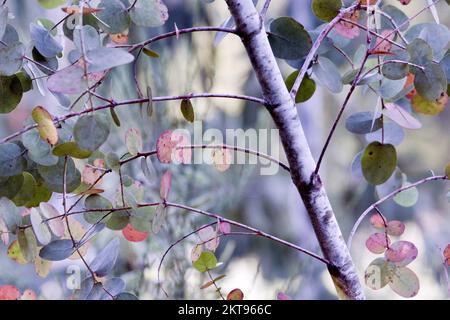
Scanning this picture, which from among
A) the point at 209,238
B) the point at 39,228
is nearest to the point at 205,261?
the point at 209,238

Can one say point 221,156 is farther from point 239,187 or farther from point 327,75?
point 239,187

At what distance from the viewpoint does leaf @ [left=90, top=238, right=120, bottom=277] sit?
0.44m

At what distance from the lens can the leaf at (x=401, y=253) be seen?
1.43 ft

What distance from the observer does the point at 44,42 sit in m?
0.42

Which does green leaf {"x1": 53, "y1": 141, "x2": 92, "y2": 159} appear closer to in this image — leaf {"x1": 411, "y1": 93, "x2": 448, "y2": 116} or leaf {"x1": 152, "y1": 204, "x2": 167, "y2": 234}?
leaf {"x1": 152, "y1": 204, "x2": 167, "y2": 234}

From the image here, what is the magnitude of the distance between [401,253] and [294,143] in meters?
0.11

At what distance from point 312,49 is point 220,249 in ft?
3.73

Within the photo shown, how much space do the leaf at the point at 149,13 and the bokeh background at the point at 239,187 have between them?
2.16 ft

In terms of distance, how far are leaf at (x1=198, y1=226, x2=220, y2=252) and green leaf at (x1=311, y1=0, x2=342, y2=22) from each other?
0.59 ft

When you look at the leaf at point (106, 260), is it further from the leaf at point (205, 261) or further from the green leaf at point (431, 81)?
the green leaf at point (431, 81)
